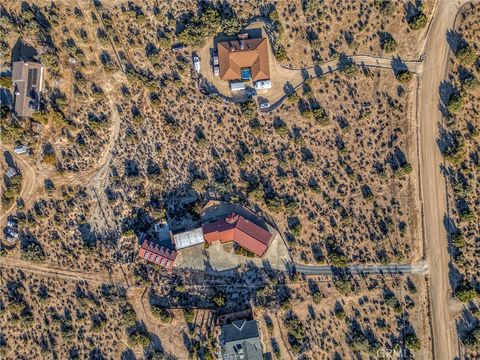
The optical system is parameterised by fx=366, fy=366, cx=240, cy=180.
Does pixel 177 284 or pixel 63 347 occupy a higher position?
pixel 177 284

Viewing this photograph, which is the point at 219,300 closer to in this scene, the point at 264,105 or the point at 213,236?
the point at 213,236

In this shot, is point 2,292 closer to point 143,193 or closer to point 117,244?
point 117,244

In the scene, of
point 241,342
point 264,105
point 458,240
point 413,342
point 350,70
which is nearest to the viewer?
point 458,240

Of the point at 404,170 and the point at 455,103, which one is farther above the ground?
the point at 455,103

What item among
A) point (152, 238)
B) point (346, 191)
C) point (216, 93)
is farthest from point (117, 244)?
point (346, 191)

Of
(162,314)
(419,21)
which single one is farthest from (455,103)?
(162,314)

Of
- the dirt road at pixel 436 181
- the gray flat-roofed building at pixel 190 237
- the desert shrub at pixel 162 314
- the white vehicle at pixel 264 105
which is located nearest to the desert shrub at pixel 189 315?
the desert shrub at pixel 162 314

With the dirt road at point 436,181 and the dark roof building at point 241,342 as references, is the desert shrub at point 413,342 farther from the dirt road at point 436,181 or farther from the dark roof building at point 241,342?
the dark roof building at point 241,342
